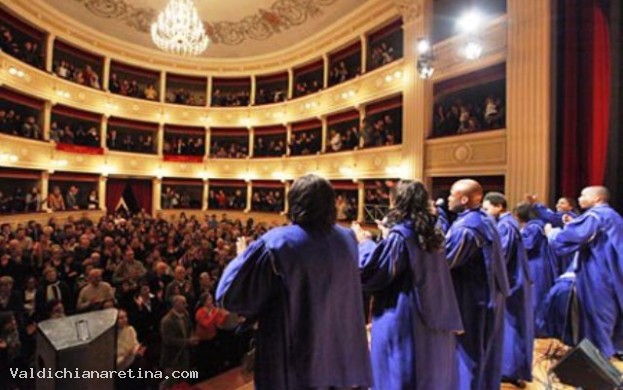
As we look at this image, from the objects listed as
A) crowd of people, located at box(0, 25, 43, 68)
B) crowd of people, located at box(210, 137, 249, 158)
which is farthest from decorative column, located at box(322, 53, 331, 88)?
crowd of people, located at box(0, 25, 43, 68)

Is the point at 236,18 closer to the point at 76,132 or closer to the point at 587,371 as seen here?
the point at 76,132

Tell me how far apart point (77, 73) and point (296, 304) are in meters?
16.6

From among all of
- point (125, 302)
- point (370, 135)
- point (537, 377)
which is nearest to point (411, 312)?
point (537, 377)

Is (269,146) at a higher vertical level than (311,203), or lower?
higher

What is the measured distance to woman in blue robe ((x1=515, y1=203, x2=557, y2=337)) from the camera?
4410 mm

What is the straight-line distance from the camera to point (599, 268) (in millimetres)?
3602

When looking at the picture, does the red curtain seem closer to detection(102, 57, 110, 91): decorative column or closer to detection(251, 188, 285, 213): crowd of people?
detection(251, 188, 285, 213): crowd of people

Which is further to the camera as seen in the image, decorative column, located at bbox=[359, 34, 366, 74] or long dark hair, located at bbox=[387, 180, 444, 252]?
decorative column, located at bbox=[359, 34, 366, 74]

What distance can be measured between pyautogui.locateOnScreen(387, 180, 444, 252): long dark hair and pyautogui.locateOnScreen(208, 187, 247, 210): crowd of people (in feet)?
52.8

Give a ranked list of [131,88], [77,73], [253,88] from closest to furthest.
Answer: [77,73]
[131,88]
[253,88]

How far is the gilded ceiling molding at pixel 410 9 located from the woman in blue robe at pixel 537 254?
6828 millimetres

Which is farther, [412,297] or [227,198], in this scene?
[227,198]

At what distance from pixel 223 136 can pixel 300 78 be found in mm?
4943

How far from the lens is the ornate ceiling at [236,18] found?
1335 cm
